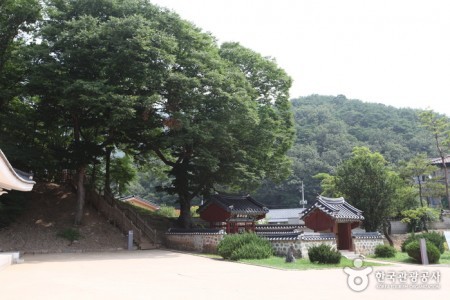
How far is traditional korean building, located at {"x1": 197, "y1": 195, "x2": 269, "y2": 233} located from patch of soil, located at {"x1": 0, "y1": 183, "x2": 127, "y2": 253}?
19.1 ft

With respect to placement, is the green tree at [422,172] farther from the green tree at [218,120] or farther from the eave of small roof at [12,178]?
the eave of small roof at [12,178]

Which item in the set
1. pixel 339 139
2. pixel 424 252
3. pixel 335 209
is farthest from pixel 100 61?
pixel 339 139

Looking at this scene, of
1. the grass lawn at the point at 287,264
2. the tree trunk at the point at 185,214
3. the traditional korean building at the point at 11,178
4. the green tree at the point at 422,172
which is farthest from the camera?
the green tree at the point at 422,172

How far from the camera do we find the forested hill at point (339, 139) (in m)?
70.7

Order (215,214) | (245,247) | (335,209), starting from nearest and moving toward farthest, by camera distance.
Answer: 1. (245,247)
2. (335,209)
3. (215,214)

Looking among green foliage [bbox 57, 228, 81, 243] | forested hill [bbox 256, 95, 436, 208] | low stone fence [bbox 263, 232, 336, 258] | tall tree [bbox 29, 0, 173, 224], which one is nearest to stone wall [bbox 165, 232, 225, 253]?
low stone fence [bbox 263, 232, 336, 258]

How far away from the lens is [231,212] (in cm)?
2417

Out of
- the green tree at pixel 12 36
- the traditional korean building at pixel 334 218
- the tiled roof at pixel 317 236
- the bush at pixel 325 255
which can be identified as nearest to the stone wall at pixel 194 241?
the tiled roof at pixel 317 236

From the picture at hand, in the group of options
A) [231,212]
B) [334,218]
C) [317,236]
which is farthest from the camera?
[231,212]

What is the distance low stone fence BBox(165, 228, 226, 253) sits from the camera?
21.5m

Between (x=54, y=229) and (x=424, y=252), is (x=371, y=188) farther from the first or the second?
(x=54, y=229)

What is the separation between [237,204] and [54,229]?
11.7m

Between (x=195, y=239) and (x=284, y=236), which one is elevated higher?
(x=284, y=236)

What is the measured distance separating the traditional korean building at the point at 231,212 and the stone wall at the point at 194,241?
242 centimetres
